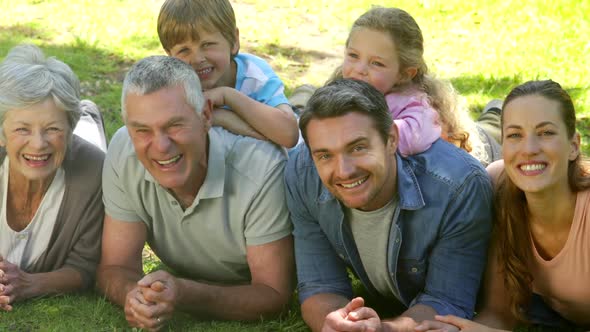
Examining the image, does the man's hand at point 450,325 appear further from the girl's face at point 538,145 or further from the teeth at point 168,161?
the teeth at point 168,161

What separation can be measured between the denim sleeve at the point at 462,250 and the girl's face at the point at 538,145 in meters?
0.22

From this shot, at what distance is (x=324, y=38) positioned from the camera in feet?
31.8

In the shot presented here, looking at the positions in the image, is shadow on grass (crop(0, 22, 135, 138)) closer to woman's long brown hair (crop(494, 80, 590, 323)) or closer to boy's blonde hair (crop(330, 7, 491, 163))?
boy's blonde hair (crop(330, 7, 491, 163))

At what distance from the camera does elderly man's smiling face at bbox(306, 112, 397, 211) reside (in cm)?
409

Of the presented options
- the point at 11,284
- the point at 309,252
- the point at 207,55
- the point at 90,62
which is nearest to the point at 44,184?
the point at 11,284

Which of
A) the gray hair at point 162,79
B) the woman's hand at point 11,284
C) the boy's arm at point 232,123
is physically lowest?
the woman's hand at point 11,284

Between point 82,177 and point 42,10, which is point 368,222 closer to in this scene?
point 82,177

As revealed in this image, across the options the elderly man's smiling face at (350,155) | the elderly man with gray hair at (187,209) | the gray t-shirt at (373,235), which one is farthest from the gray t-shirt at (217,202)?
the elderly man's smiling face at (350,155)

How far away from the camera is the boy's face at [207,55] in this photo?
193 inches

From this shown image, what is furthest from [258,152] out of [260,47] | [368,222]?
[260,47]

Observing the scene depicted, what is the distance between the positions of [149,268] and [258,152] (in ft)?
4.00

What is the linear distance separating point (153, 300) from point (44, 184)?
106 centimetres

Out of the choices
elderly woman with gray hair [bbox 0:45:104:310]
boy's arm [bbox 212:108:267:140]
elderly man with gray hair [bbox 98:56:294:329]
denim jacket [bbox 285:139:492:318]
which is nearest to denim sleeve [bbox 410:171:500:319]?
denim jacket [bbox 285:139:492:318]

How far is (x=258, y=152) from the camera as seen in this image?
4.71 metres
